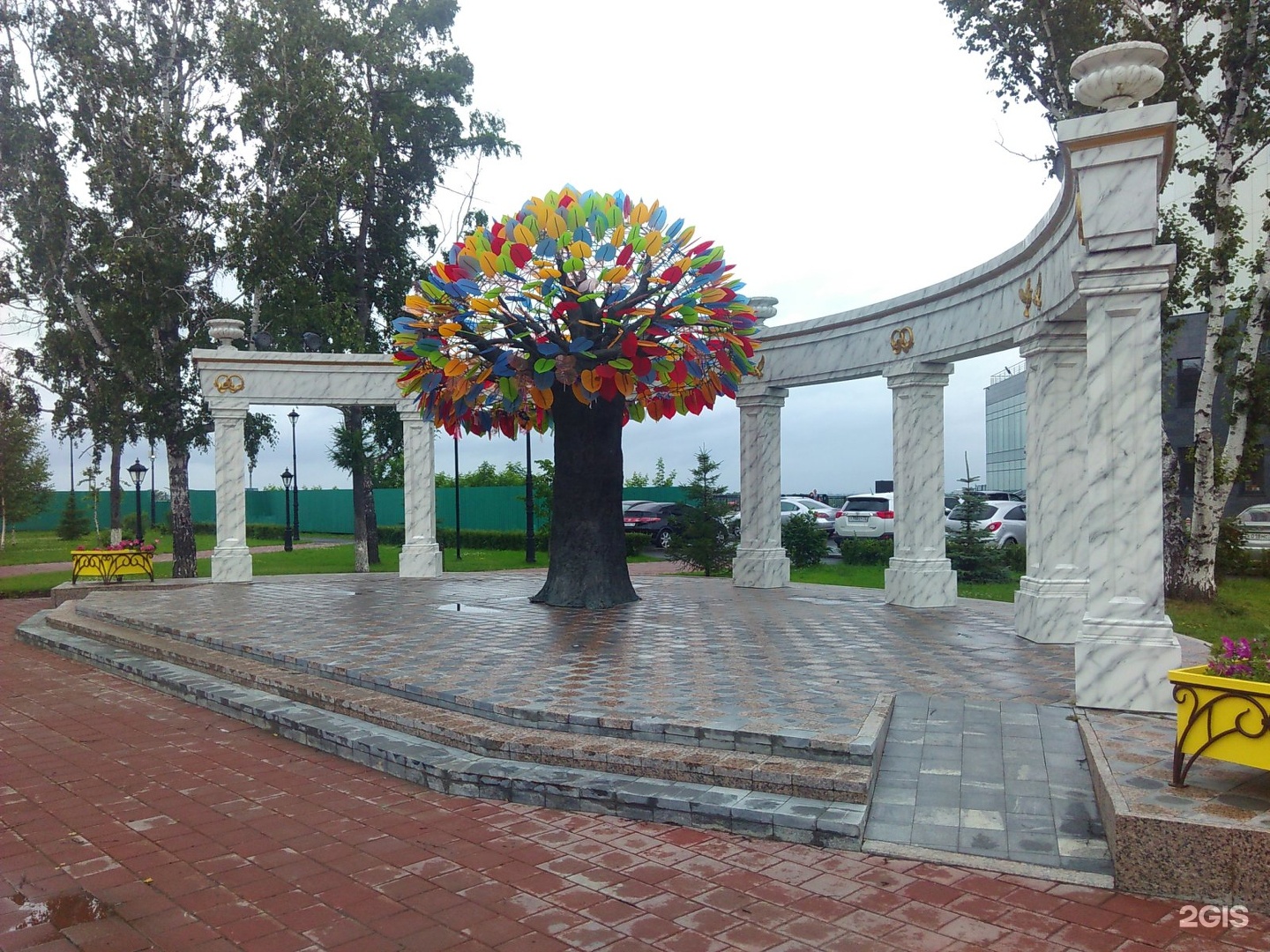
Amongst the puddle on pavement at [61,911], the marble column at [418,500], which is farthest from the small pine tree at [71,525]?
the puddle on pavement at [61,911]

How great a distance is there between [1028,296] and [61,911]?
9414mm

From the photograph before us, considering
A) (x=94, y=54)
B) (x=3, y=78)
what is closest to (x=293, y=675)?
(x=94, y=54)

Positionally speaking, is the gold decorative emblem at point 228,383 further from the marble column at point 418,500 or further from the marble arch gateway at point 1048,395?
the marble column at point 418,500

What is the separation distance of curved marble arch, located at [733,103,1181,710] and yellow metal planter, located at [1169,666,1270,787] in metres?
2.08

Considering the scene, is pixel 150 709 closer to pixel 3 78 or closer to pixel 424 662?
pixel 424 662

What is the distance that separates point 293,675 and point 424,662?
1.21 m

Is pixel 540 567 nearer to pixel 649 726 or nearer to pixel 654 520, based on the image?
pixel 654 520

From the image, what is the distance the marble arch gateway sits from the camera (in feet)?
21.7

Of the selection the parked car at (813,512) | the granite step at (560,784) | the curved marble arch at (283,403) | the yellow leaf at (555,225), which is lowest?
the granite step at (560,784)

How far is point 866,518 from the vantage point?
77.4 ft

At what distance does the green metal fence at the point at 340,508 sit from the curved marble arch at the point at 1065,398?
59.0 ft

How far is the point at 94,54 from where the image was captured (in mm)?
20594

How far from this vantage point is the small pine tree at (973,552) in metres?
18.0

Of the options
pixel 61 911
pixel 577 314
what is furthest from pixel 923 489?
pixel 61 911
